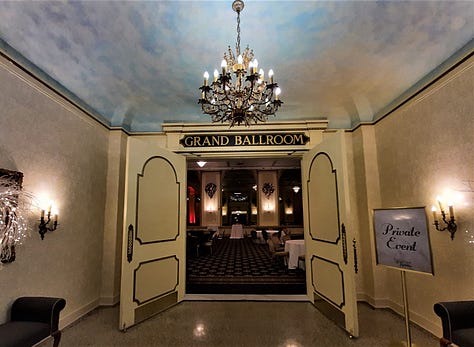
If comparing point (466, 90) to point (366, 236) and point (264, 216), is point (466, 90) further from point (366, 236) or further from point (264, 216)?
point (264, 216)

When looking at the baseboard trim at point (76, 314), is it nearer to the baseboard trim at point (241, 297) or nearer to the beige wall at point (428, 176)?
the baseboard trim at point (241, 297)

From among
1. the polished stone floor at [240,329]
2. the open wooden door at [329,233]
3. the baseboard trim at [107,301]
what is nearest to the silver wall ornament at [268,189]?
the open wooden door at [329,233]

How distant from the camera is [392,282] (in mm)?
3943

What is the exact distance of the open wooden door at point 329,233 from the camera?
3080 millimetres

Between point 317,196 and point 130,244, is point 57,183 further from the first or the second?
point 317,196

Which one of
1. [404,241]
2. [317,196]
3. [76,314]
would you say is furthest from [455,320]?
[76,314]

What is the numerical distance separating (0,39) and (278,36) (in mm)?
2731

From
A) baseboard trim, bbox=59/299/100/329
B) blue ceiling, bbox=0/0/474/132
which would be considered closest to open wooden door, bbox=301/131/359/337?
blue ceiling, bbox=0/0/474/132

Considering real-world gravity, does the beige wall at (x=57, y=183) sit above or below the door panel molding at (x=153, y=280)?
above

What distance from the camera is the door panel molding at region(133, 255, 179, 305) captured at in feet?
11.4

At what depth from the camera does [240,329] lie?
3240 millimetres

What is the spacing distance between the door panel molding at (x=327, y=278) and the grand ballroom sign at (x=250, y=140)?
1981mm

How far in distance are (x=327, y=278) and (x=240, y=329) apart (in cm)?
138

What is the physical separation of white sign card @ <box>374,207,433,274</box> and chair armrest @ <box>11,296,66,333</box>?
11.1ft
